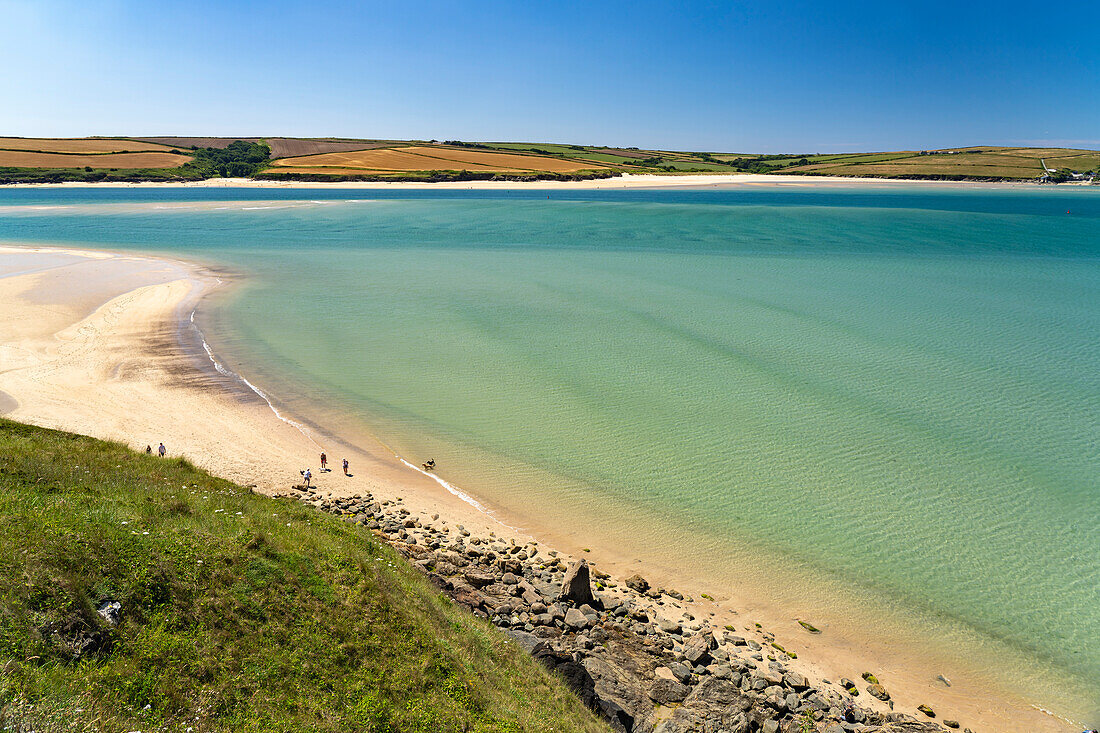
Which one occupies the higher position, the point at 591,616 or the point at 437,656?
the point at 437,656

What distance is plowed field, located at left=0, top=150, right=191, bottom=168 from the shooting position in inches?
6757

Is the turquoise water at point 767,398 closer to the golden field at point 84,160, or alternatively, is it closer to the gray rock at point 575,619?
the gray rock at point 575,619

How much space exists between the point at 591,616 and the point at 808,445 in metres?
12.6

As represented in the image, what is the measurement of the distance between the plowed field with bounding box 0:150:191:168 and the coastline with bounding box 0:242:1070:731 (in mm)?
163812

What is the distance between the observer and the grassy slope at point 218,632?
752 cm

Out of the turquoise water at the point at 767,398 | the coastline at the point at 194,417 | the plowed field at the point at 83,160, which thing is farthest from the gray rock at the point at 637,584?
the plowed field at the point at 83,160

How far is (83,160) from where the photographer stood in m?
177

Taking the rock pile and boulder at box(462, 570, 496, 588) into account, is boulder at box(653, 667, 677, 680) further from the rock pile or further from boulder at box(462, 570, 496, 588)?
boulder at box(462, 570, 496, 588)

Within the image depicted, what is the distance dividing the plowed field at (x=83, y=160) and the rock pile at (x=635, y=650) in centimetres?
20136

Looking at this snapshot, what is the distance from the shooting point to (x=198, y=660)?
26.9ft

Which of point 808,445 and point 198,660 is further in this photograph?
point 808,445

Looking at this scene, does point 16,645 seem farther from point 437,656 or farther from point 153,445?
point 153,445

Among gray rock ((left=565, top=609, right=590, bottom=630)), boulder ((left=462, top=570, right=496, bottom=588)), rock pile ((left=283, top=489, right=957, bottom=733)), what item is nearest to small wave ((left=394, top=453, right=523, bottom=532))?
rock pile ((left=283, top=489, right=957, bottom=733))

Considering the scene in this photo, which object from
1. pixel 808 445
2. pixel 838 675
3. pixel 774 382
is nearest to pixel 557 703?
pixel 838 675
